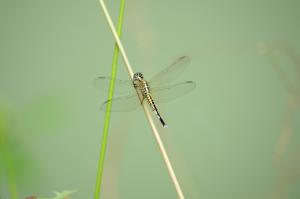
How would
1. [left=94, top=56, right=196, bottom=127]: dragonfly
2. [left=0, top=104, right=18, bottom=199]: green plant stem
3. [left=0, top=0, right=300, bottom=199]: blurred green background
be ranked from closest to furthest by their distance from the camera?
1. [left=0, top=104, right=18, bottom=199]: green plant stem
2. [left=94, top=56, right=196, bottom=127]: dragonfly
3. [left=0, top=0, right=300, bottom=199]: blurred green background

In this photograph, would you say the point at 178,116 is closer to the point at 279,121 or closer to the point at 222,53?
the point at 222,53

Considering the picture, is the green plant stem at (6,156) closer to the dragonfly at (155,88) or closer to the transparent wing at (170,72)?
the dragonfly at (155,88)

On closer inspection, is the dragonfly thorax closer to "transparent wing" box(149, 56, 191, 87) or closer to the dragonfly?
the dragonfly

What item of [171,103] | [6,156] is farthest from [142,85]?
[6,156]

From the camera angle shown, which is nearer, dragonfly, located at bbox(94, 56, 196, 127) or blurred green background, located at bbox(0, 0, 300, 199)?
dragonfly, located at bbox(94, 56, 196, 127)

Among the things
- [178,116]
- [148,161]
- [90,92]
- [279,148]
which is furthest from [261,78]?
[90,92]

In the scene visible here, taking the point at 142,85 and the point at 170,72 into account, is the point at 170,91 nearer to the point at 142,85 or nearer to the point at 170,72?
the point at 170,72

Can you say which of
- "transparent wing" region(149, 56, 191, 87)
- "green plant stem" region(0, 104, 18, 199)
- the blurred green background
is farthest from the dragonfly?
"green plant stem" region(0, 104, 18, 199)
